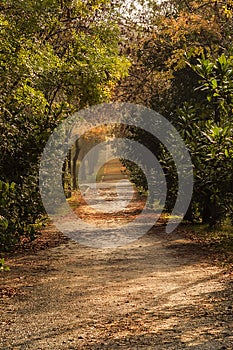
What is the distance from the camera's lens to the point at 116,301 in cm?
1019

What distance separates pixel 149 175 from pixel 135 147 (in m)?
1.67

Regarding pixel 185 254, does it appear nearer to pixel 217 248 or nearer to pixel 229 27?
pixel 217 248

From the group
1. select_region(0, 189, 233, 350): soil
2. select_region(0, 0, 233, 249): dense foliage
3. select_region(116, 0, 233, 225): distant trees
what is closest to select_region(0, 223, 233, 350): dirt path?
select_region(0, 189, 233, 350): soil

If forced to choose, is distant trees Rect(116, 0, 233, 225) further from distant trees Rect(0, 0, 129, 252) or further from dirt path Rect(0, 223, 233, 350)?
distant trees Rect(0, 0, 129, 252)

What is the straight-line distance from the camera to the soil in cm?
780

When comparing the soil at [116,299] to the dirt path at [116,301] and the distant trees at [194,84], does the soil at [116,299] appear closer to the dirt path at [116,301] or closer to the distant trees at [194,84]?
the dirt path at [116,301]

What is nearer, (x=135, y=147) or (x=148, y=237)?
(x=148, y=237)

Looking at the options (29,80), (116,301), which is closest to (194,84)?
(29,80)

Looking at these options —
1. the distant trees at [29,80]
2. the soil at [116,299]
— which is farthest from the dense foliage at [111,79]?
the soil at [116,299]

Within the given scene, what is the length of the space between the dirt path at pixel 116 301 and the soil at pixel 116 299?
13 mm

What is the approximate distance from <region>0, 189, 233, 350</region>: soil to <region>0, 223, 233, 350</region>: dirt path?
0.5 inches

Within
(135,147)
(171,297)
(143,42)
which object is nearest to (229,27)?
(143,42)

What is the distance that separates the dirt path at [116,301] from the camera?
780 centimetres

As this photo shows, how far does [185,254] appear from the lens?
51.8ft
